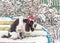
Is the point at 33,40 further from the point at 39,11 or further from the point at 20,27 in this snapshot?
the point at 39,11

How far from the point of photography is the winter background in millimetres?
1540

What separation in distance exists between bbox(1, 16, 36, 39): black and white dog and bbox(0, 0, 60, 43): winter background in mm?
52

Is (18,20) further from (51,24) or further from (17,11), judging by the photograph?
(51,24)

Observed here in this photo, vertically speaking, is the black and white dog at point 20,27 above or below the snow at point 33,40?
above

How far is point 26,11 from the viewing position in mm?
1544

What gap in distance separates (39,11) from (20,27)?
221 millimetres

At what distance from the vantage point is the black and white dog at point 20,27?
1526mm

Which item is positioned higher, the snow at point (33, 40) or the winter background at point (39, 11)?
the winter background at point (39, 11)

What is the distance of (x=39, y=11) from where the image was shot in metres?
1.55

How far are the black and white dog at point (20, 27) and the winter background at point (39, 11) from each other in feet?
0.17

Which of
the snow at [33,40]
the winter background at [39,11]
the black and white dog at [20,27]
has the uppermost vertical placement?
the winter background at [39,11]

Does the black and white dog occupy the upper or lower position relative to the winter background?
lower

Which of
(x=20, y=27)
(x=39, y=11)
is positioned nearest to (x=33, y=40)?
(x=20, y=27)

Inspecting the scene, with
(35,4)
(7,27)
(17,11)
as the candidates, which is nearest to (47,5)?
(35,4)
